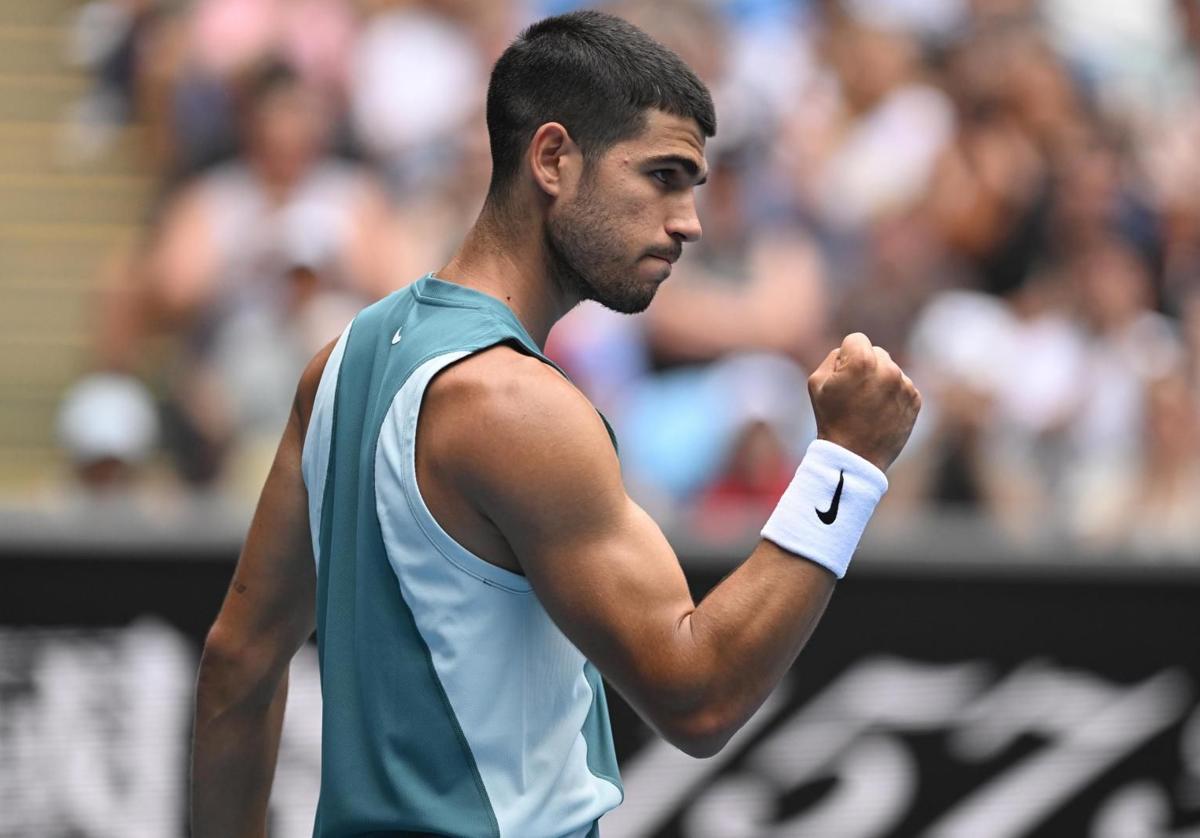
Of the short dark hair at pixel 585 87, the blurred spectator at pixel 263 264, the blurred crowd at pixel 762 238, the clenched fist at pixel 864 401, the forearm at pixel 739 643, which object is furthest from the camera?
the blurred spectator at pixel 263 264

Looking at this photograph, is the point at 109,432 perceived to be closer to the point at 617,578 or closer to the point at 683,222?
the point at 683,222

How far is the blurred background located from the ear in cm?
297

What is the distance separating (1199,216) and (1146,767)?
11.0ft

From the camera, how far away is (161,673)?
5.34 meters

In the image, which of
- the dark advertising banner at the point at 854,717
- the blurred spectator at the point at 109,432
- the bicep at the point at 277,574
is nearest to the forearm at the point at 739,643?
the bicep at the point at 277,574

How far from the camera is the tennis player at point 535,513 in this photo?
7.68ft

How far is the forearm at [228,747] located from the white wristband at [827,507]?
989 mm

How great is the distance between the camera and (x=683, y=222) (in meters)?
2.58

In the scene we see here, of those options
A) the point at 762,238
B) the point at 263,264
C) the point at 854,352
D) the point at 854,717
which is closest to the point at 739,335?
the point at 762,238

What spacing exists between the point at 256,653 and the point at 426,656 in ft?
1.75

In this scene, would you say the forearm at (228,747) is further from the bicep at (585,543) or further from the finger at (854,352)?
the finger at (854,352)

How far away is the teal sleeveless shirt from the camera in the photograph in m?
2.47

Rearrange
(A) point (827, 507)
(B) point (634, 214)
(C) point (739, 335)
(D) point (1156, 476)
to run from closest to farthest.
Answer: (A) point (827, 507) < (B) point (634, 214) < (D) point (1156, 476) < (C) point (739, 335)

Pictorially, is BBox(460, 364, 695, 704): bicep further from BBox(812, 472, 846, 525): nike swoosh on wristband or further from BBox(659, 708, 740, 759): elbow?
BBox(812, 472, 846, 525): nike swoosh on wristband
